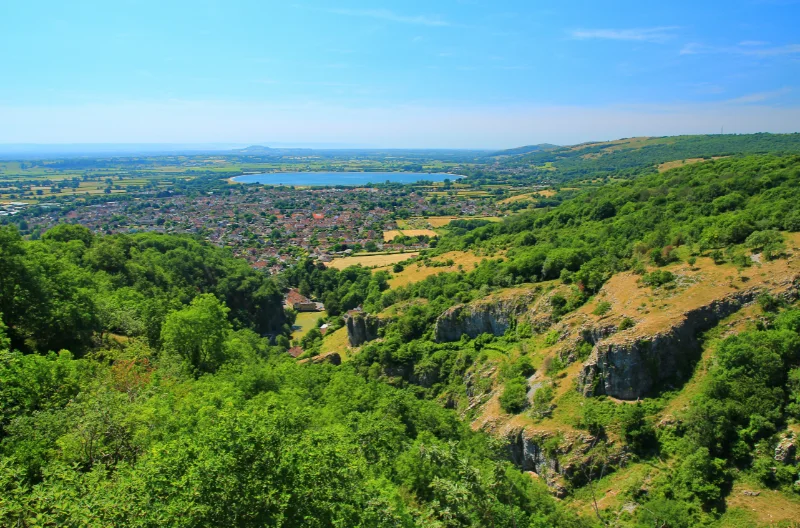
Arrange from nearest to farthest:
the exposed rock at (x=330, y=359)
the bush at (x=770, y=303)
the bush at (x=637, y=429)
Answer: the bush at (x=637, y=429), the bush at (x=770, y=303), the exposed rock at (x=330, y=359)

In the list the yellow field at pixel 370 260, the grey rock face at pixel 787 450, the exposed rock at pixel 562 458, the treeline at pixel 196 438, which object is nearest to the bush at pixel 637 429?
the exposed rock at pixel 562 458

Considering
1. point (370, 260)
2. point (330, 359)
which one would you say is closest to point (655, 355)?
point (330, 359)

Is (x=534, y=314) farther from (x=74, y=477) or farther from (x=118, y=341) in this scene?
(x=74, y=477)

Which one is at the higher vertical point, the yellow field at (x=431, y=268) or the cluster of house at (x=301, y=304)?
the yellow field at (x=431, y=268)

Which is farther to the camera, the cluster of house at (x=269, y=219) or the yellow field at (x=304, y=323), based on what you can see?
the cluster of house at (x=269, y=219)

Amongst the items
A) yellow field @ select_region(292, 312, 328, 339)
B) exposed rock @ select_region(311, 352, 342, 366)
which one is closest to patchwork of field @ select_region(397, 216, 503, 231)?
yellow field @ select_region(292, 312, 328, 339)

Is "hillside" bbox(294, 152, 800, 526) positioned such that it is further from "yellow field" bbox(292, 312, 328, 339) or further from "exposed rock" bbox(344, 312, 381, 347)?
"yellow field" bbox(292, 312, 328, 339)

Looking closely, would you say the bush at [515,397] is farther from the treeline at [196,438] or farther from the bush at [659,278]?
the bush at [659,278]
